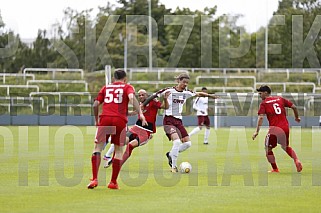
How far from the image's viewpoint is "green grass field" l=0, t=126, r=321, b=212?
11.2 metres

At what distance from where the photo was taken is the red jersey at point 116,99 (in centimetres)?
1306

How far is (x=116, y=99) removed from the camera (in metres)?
13.1

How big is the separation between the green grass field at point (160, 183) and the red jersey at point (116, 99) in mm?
1387

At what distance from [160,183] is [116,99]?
2.09m

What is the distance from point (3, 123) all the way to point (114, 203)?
33.2m

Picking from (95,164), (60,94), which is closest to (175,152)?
(95,164)

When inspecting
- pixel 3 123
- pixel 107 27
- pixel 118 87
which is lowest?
pixel 3 123

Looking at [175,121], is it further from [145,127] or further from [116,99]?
[116,99]

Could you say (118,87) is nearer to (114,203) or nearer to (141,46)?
(114,203)

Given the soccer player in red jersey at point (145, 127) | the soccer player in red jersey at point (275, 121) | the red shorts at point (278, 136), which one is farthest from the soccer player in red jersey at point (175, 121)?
the red shorts at point (278, 136)

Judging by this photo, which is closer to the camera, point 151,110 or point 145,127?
point 145,127

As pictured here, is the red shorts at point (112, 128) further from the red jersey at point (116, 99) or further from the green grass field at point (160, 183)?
the green grass field at point (160, 183)

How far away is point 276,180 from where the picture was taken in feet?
48.7

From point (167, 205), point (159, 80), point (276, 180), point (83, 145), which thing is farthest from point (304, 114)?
point (167, 205)
